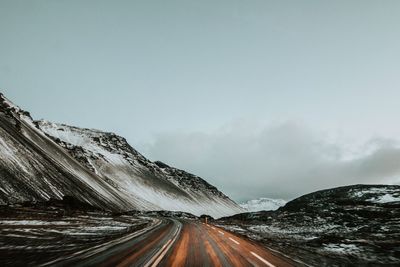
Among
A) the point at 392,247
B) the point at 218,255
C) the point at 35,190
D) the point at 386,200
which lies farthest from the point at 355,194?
the point at 218,255

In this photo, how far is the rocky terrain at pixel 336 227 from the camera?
51.9 ft

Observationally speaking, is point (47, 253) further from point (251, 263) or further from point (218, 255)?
point (251, 263)

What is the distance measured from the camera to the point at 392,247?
60.4ft

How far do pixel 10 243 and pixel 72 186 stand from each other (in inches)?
4043

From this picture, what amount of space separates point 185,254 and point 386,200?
455ft

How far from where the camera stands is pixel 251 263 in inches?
454

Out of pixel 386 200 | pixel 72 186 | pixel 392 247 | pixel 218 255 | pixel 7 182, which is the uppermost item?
pixel 386 200

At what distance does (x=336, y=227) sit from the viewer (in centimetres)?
5125

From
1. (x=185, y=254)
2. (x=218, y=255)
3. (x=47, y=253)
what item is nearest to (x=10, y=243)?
(x=47, y=253)

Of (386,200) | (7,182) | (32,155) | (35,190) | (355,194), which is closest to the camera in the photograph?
(7,182)

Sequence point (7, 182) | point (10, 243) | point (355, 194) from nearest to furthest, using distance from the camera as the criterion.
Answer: point (10, 243) → point (7, 182) → point (355, 194)

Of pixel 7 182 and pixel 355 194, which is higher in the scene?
pixel 355 194

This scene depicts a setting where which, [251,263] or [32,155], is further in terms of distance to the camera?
[32,155]

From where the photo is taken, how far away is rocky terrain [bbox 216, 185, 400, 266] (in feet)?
51.9
